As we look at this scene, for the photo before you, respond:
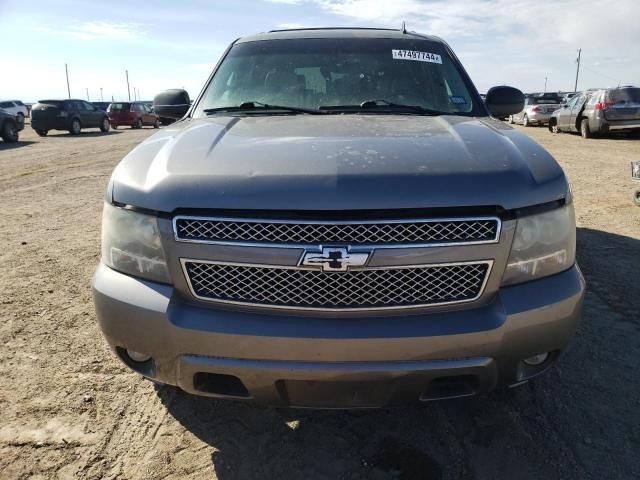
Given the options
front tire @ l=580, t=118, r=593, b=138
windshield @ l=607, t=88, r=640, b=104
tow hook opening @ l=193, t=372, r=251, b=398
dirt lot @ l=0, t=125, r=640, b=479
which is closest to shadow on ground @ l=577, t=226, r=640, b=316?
dirt lot @ l=0, t=125, r=640, b=479

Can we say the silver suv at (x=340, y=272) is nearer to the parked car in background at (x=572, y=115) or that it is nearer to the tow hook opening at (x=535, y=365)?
the tow hook opening at (x=535, y=365)

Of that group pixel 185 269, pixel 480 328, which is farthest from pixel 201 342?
pixel 480 328

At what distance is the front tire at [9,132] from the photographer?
17.3m

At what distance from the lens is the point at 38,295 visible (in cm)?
383

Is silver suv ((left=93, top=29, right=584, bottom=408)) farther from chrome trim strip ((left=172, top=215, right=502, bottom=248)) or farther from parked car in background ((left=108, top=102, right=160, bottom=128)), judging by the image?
parked car in background ((left=108, top=102, right=160, bottom=128))

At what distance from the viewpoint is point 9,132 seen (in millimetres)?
17453

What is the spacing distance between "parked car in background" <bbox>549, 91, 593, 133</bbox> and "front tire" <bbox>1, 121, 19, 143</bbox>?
1998cm

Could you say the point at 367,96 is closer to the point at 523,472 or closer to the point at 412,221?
the point at 412,221

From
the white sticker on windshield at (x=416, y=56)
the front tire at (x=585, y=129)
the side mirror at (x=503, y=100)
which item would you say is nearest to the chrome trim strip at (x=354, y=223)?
the white sticker on windshield at (x=416, y=56)

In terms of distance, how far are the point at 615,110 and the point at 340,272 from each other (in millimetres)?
17186

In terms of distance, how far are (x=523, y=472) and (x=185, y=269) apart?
1.60 meters

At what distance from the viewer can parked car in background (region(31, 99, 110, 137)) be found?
71.7 feet

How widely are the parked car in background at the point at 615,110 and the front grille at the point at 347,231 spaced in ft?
55.0

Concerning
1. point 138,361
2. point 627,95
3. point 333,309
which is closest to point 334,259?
point 333,309
